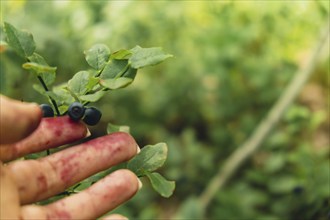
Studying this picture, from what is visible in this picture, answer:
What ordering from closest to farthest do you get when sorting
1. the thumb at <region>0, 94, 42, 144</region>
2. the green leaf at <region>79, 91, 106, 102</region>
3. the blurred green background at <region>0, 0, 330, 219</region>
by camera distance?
the thumb at <region>0, 94, 42, 144</region>, the green leaf at <region>79, 91, 106, 102</region>, the blurred green background at <region>0, 0, 330, 219</region>

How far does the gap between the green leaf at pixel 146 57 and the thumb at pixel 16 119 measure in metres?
0.20

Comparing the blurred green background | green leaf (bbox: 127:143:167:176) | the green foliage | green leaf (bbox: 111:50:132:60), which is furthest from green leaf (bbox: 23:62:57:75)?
the blurred green background

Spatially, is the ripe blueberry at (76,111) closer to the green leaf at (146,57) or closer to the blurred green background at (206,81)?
the green leaf at (146,57)

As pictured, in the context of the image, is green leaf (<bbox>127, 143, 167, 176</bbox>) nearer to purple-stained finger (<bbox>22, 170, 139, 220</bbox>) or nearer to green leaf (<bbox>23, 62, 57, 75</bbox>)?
purple-stained finger (<bbox>22, 170, 139, 220</bbox>)

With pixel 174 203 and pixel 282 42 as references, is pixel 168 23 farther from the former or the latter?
pixel 174 203

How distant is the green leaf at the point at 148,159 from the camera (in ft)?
3.17

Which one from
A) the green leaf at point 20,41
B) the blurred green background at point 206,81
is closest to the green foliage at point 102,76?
the green leaf at point 20,41

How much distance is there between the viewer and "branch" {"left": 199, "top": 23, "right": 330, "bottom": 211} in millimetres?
2021

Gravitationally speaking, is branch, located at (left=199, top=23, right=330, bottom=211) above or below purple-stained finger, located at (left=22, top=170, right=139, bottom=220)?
below

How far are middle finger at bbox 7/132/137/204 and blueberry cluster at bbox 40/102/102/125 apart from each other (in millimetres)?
54

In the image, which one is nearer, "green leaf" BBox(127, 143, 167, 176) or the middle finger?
the middle finger

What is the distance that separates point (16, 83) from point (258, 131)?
99 centimetres

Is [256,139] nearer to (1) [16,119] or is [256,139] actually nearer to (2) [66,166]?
(2) [66,166]

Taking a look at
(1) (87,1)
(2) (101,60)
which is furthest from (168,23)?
(2) (101,60)
